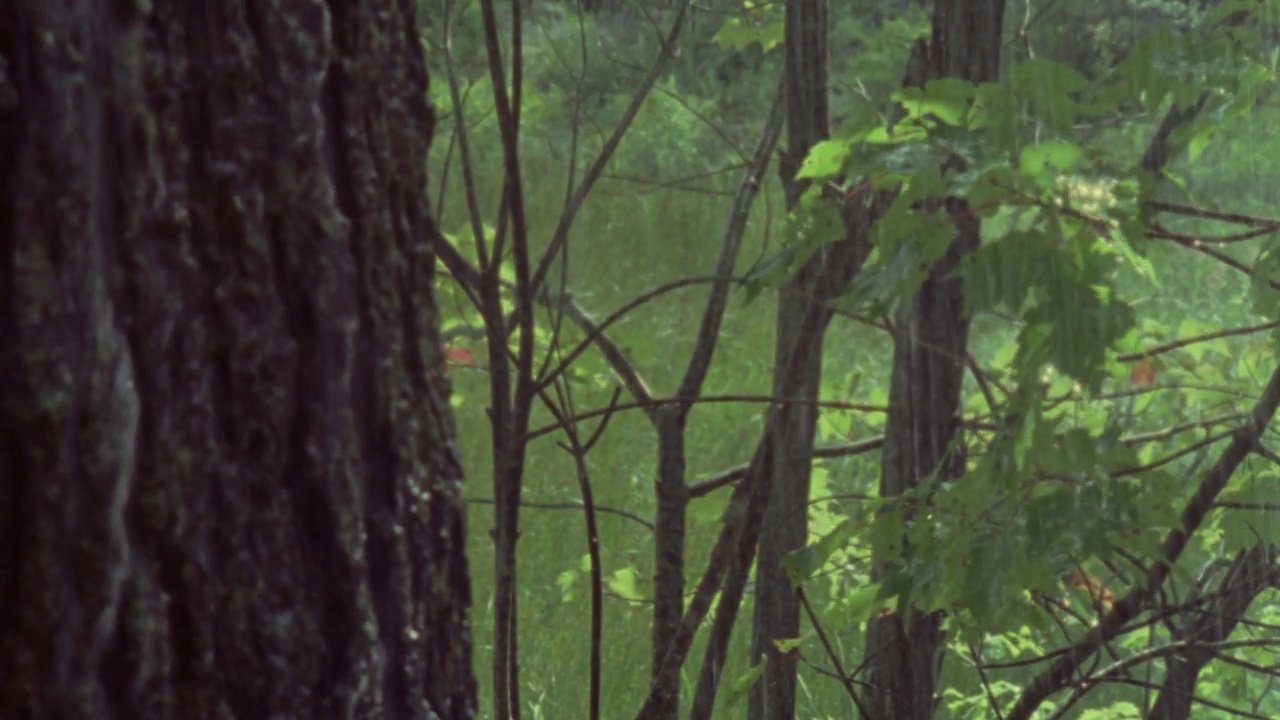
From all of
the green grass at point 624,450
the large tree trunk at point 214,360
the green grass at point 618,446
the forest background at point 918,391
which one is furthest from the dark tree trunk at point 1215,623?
the large tree trunk at point 214,360

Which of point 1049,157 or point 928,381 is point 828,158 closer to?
point 1049,157

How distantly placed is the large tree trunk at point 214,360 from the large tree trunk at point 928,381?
93 centimetres

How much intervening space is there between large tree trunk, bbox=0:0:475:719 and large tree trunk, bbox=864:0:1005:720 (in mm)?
925

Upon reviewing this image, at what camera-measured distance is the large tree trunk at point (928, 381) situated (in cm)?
184

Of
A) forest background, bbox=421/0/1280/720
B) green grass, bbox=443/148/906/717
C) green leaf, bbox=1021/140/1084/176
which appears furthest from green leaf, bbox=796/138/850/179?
green grass, bbox=443/148/906/717

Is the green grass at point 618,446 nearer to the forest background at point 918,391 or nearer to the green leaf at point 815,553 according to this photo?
the forest background at point 918,391

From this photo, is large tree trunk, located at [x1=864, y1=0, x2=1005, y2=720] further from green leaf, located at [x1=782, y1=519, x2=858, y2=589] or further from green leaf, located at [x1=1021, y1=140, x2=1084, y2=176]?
green leaf, located at [x1=1021, y1=140, x2=1084, y2=176]

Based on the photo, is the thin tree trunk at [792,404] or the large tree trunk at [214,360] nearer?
the large tree trunk at [214,360]

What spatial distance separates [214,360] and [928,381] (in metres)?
1.18

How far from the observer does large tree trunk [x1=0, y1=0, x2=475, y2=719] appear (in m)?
0.82

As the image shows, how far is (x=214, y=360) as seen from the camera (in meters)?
0.89

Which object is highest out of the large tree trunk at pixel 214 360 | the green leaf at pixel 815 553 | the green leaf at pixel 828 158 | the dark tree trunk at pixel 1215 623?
the green leaf at pixel 828 158

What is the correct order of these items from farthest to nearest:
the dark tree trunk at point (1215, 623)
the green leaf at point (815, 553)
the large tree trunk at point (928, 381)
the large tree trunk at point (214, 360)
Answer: the dark tree trunk at point (1215, 623) < the large tree trunk at point (928, 381) < the green leaf at point (815, 553) < the large tree trunk at point (214, 360)

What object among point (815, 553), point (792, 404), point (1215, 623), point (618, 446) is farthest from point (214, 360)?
point (618, 446)
